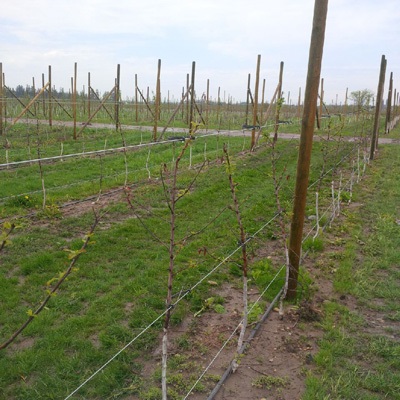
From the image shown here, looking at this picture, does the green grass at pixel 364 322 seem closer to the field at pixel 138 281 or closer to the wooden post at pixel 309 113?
the field at pixel 138 281

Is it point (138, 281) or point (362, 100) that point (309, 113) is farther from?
point (362, 100)

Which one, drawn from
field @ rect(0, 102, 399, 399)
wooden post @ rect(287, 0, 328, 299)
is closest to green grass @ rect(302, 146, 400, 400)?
field @ rect(0, 102, 399, 399)

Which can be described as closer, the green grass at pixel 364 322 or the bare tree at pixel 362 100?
the green grass at pixel 364 322

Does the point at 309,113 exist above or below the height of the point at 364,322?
above

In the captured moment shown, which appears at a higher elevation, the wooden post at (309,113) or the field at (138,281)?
the wooden post at (309,113)

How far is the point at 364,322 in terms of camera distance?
4129 mm

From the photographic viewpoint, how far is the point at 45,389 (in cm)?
307

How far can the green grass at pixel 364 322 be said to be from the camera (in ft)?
10.4

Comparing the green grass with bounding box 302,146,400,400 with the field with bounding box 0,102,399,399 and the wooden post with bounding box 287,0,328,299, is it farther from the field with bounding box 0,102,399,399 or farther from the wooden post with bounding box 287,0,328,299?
the wooden post with bounding box 287,0,328,299

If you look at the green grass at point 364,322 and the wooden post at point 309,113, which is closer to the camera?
the green grass at point 364,322

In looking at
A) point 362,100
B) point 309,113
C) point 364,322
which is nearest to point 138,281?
point 364,322

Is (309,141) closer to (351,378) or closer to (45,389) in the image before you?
(351,378)

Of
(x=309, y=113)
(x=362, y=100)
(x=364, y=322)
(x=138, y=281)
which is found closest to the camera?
(x=309, y=113)

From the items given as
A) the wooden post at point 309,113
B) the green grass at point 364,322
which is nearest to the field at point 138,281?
the green grass at point 364,322
